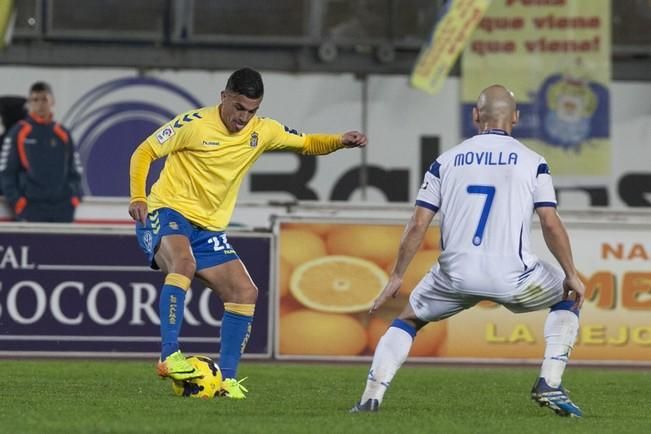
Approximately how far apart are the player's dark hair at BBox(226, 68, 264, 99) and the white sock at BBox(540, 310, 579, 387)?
241cm

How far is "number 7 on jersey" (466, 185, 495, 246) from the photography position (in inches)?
372

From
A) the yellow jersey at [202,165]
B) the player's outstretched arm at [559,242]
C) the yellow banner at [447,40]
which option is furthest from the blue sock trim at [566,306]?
the yellow banner at [447,40]

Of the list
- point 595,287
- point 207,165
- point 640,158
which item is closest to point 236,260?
point 207,165

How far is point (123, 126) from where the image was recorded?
20531mm

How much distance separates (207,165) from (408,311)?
212cm

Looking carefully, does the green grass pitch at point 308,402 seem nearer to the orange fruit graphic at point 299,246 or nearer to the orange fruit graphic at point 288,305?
the orange fruit graphic at point 288,305

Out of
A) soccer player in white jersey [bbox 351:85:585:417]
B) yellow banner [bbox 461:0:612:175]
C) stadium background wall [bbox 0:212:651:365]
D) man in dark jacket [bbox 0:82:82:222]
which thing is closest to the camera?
soccer player in white jersey [bbox 351:85:585:417]

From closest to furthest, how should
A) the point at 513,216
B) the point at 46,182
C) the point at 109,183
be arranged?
the point at 513,216 < the point at 46,182 < the point at 109,183

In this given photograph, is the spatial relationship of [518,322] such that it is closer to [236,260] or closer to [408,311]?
[236,260]

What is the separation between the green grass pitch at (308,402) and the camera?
353 inches

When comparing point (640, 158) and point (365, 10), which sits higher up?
point (365, 10)

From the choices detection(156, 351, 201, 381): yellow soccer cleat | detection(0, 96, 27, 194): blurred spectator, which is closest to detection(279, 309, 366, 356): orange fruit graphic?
detection(156, 351, 201, 381): yellow soccer cleat

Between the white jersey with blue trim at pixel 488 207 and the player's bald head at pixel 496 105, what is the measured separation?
141 mm

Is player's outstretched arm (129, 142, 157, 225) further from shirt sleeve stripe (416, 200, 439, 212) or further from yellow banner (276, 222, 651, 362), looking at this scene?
yellow banner (276, 222, 651, 362)
